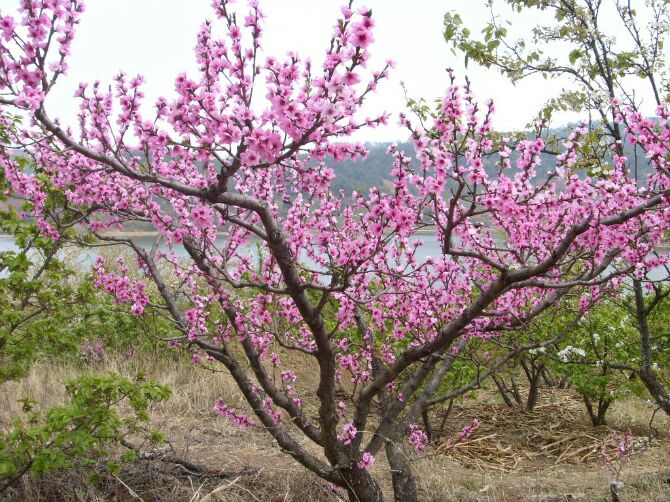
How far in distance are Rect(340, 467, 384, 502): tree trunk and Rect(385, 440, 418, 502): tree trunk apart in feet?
0.72

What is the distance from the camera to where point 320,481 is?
450cm

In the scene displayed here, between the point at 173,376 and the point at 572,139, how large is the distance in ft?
20.5

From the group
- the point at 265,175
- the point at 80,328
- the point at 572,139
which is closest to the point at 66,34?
the point at 265,175

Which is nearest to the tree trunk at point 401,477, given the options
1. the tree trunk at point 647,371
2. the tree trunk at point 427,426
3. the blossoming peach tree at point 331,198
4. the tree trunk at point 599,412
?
the blossoming peach tree at point 331,198

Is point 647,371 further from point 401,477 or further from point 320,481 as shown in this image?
point 320,481

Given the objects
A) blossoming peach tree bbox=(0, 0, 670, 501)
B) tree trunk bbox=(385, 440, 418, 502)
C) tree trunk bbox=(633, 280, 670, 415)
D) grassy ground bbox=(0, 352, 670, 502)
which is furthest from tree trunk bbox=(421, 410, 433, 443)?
tree trunk bbox=(633, 280, 670, 415)

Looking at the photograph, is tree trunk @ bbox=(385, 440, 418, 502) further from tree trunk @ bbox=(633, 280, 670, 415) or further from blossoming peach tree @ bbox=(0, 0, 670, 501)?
tree trunk @ bbox=(633, 280, 670, 415)

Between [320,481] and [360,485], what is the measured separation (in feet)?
2.51

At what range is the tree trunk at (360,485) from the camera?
3838mm

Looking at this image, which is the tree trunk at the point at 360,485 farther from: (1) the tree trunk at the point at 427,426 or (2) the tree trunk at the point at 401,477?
(1) the tree trunk at the point at 427,426

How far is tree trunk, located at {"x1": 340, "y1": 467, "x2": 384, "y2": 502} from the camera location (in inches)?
151

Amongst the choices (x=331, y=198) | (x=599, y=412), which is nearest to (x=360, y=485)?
(x=331, y=198)

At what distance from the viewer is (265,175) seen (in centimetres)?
434

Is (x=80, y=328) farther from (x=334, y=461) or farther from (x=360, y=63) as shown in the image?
(x=360, y=63)
